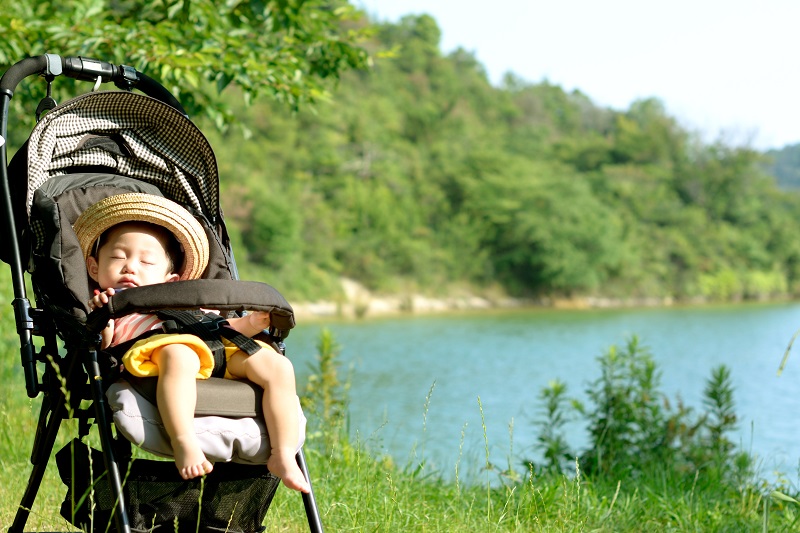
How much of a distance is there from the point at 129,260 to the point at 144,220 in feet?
0.45

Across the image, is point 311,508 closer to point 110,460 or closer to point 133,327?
point 110,460

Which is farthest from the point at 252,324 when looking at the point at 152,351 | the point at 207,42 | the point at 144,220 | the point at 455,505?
the point at 207,42

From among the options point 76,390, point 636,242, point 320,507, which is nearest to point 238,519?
point 76,390

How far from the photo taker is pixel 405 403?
1183 cm

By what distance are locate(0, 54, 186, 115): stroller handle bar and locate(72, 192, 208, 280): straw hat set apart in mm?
442

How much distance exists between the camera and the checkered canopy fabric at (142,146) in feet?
10.8

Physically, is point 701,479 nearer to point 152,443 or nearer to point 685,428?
point 685,428

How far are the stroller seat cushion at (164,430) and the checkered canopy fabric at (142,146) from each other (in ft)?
4.26

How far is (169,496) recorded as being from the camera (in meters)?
2.29

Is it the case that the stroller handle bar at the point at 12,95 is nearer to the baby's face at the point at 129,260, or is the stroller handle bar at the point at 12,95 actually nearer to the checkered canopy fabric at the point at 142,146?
the checkered canopy fabric at the point at 142,146

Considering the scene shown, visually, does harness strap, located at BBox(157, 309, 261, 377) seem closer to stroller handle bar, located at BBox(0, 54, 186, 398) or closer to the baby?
the baby

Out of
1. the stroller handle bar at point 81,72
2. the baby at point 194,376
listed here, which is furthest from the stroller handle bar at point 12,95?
the baby at point 194,376

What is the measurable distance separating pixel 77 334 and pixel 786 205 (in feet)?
243

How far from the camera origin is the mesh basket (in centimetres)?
226
